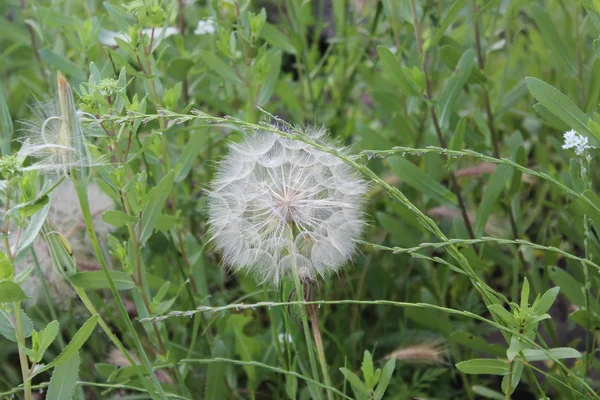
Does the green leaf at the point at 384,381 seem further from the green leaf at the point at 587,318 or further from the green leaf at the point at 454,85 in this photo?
the green leaf at the point at 454,85

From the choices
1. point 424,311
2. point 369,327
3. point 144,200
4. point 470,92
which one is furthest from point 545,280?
point 144,200

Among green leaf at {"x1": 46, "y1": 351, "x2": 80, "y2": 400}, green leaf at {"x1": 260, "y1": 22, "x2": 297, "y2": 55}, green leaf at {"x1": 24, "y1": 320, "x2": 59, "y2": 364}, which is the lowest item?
green leaf at {"x1": 46, "y1": 351, "x2": 80, "y2": 400}

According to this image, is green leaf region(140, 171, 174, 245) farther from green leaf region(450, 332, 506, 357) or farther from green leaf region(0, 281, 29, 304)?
green leaf region(450, 332, 506, 357)

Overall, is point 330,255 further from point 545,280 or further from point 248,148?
point 545,280

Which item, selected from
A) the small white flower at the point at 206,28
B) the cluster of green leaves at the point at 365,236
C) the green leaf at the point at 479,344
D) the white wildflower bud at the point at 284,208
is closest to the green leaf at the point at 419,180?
the cluster of green leaves at the point at 365,236

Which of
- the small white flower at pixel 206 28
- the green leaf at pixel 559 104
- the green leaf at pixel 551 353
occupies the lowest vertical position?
the green leaf at pixel 551 353

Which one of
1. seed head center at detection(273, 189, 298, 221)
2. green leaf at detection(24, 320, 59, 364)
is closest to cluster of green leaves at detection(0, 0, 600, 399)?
green leaf at detection(24, 320, 59, 364)

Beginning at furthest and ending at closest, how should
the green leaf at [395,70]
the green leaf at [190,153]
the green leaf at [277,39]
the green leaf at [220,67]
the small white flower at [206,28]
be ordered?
the green leaf at [277,39] → the small white flower at [206,28] → the green leaf at [220,67] → the green leaf at [190,153] → the green leaf at [395,70]

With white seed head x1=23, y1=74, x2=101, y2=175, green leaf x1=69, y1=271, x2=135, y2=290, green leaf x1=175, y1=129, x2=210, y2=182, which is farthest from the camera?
green leaf x1=175, y1=129, x2=210, y2=182
